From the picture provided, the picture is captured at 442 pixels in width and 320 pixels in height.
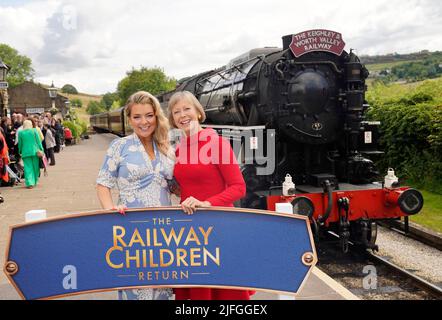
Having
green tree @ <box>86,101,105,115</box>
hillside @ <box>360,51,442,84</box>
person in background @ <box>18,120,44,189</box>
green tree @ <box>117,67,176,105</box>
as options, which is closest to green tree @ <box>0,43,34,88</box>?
green tree @ <box>117,67,176,105</box>

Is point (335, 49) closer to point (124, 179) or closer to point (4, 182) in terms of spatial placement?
point (124, 179)

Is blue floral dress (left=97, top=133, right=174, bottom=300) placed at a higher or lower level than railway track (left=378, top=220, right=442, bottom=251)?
higher

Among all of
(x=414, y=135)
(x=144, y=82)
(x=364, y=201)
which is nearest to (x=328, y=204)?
(x=364, y=201)

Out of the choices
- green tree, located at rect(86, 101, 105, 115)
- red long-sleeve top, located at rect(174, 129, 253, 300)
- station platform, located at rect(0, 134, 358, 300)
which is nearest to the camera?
red long-sleeve top, located at rect(174, 129, 253, 300)

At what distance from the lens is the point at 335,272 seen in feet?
19.7

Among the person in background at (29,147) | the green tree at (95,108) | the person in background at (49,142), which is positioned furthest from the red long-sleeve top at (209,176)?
the green tree at (95,108)

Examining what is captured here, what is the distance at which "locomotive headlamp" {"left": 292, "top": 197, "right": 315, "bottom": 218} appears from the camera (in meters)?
6.00

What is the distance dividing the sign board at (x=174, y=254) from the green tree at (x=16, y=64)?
7551 cm

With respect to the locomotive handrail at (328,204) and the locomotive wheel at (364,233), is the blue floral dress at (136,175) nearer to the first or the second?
the locomotive handrail at (328,204)

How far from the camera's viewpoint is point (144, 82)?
2884 inches

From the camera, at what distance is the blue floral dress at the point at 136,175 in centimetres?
283

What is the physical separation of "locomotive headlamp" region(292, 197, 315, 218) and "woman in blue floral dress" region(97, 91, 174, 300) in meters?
3.37

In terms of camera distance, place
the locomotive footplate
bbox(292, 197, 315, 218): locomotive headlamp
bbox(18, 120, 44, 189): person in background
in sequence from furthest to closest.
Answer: bbox(18, 120, 44, 189): person in background
the locomotive footplate
bbox(292, 197, 315, 218): locomotive headlamp

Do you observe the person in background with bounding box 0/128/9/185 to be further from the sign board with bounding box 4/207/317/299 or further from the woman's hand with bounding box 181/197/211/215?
the woman's hand with bounding box 181/197/211/215
